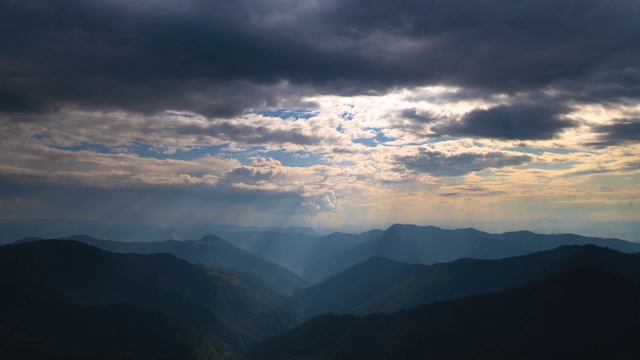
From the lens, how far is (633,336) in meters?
194

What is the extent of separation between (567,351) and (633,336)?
3091 centimetres

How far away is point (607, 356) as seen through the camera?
183 metres

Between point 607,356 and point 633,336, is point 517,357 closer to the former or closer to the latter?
point 607,356

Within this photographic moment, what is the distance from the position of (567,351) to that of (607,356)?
16506 millimetres

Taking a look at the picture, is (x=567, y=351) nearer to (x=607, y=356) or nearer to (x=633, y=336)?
(x=607, y=356)

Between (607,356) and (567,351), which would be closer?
(607,356)

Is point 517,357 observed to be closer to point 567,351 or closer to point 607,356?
point 567,351

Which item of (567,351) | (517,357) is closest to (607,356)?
(567,351)

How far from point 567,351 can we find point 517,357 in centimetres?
2266

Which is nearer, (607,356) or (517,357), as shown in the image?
(607,356)

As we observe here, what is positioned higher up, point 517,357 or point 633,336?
point 633,336

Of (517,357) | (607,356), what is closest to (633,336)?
(607,356)

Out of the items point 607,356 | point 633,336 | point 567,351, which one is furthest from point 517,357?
point 633,336

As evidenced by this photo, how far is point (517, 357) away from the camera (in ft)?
652
